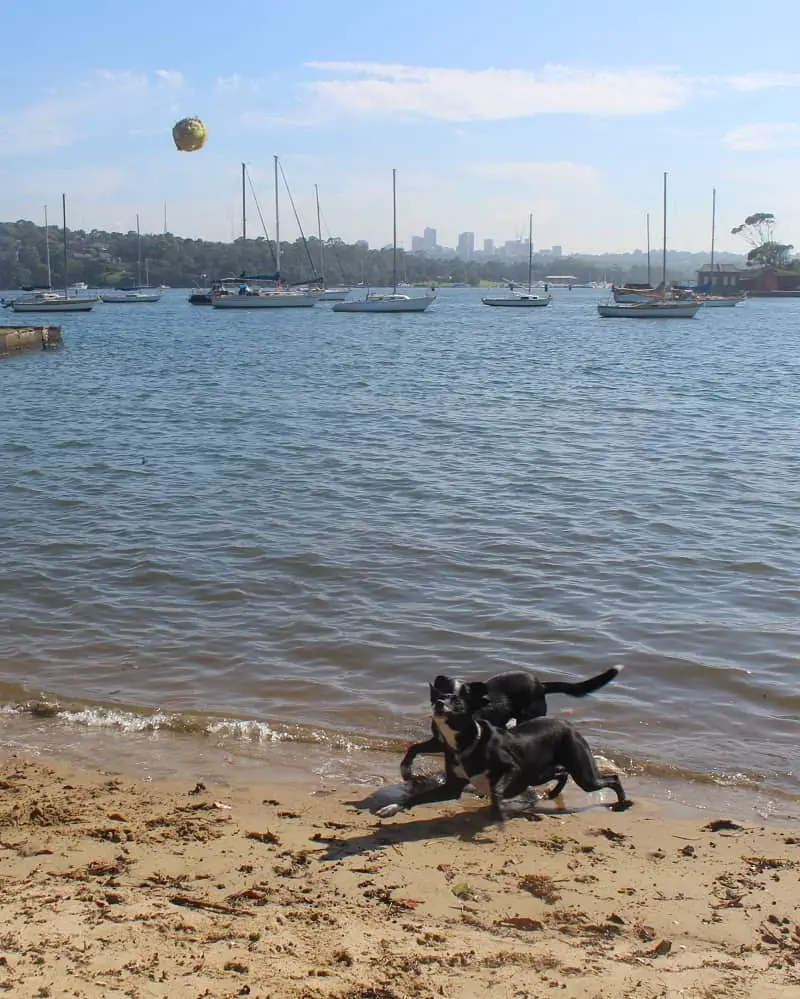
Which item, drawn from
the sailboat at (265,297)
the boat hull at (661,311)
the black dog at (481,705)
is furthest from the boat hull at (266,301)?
the black dog at (481,705)

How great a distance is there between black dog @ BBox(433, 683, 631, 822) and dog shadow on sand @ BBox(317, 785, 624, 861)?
13 cm

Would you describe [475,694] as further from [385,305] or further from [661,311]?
[385,305]

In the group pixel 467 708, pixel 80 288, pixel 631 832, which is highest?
pixel 80 288

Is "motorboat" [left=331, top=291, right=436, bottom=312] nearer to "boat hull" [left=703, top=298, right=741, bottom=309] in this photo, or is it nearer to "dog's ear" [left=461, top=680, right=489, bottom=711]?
"boat hull" [left=703, top=298, right=741, bottom=309]

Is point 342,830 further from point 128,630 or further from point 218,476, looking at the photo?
point 218,476

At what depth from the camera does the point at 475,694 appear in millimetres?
5859

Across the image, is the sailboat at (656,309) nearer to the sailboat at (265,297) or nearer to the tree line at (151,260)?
the sailboat at (265,297)

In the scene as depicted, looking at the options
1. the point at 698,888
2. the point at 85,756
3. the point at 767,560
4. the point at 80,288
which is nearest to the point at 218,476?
the point at 767,560

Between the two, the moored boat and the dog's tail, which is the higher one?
the moored boat

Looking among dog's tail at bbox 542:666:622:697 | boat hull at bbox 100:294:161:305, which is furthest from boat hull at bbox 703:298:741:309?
dog's tail at bbox 542:666:622:697

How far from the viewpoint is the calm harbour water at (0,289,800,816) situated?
24.8 ft

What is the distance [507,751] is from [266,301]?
8527 cm

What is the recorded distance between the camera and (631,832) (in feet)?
18.9

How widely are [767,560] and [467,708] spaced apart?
6593 mm
